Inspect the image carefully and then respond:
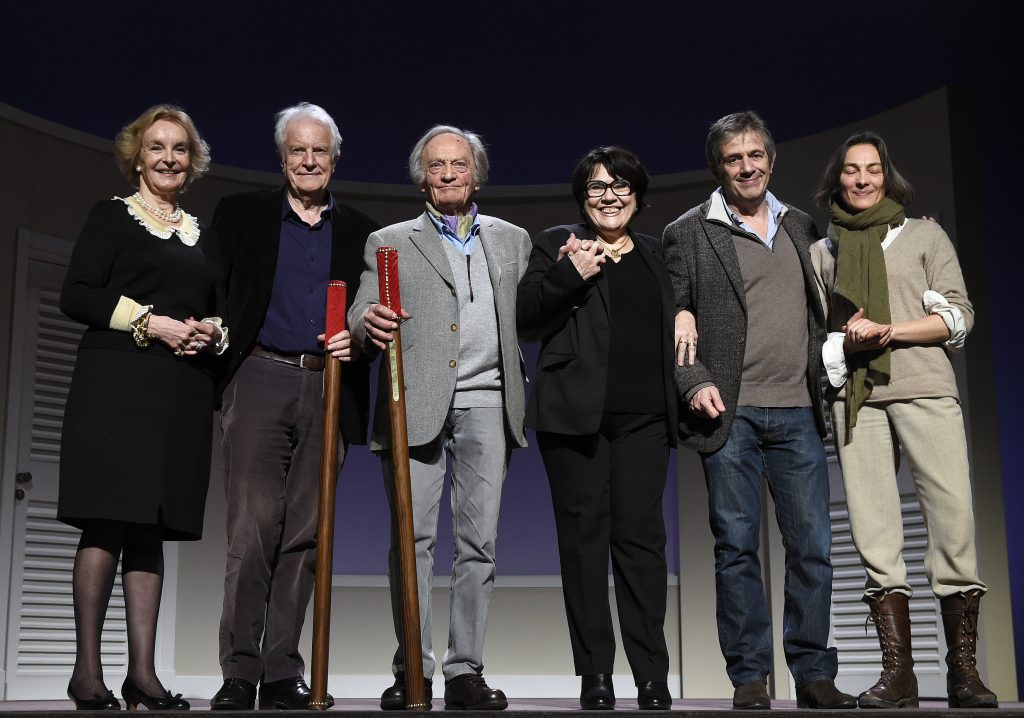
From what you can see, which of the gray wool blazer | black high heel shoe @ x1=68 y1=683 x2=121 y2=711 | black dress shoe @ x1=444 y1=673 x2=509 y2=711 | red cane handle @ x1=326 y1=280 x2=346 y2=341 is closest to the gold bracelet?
red cane handle @ x1=326 y1=280 x2=346 y2=341

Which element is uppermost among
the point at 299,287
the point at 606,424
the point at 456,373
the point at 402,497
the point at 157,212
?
the point at 157,212

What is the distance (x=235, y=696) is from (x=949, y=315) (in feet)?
6.61

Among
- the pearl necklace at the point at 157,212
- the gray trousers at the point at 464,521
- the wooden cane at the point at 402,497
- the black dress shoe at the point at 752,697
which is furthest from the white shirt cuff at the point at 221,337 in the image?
the black dress shoe at the point at 752,697

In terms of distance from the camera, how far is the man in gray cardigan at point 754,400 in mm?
2793

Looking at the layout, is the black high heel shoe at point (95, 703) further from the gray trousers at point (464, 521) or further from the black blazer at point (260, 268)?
the black blazer at point (260, 268)

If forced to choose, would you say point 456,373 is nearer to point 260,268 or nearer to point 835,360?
point 260,268

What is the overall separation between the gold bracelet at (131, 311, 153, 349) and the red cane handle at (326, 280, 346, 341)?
0.44 meters

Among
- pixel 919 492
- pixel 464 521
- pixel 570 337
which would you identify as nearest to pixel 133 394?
pixel 464 521

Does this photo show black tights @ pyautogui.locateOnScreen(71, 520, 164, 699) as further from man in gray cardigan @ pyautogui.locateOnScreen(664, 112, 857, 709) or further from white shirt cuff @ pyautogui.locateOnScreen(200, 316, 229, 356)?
man in gray cardigan @ pyautogui.locateOnScreen(664, 112, 857, 709)

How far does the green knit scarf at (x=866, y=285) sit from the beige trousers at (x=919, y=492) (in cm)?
8

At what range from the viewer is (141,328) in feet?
9.07

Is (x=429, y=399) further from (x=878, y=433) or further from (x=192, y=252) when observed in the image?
(x=878, y=433)

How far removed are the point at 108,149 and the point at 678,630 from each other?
3.73 metres

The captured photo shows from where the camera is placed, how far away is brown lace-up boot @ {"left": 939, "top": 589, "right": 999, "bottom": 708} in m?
2.73
